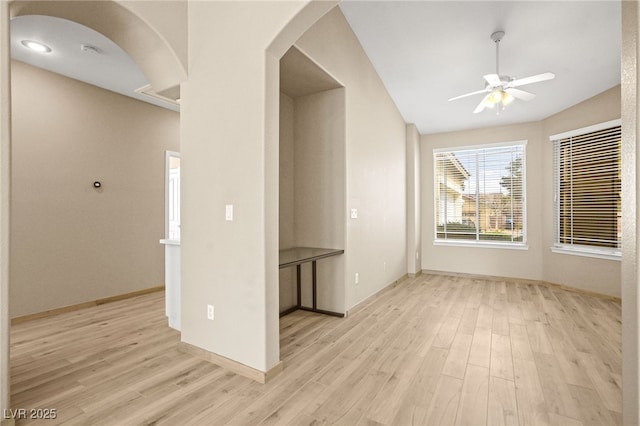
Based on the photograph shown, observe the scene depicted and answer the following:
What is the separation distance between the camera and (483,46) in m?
3.74

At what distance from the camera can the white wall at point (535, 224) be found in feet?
15.5

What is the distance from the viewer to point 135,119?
16.1ft

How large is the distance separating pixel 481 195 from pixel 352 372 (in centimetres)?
497

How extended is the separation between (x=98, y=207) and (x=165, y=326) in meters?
2.15

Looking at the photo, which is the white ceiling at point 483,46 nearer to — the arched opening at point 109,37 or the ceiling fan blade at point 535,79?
the ceiling fan blade at point 535,79

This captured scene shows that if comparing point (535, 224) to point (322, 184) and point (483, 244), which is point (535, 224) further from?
point (322, 184)

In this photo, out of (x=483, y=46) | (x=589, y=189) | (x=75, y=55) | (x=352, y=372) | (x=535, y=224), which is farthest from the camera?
(x=535, y=224)

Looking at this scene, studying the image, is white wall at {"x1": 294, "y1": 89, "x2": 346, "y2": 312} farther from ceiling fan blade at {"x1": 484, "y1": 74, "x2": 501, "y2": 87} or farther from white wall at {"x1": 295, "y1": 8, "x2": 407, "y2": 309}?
ceiling fan blade at {"x1": 484, "y1": 74, "x2": 501, "y2": 87}

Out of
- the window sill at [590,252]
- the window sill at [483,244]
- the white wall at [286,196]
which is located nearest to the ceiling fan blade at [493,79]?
the white wall at [286,196]

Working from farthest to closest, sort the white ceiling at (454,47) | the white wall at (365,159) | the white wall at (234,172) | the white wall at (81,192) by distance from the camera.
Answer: the white wall at (81,192) → the white wall at (365,159) → the white ceiling at (454,47) → the white wall at (234,172)

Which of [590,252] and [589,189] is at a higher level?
[589,189]

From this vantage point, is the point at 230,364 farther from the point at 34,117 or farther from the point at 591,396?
the point at 34,117

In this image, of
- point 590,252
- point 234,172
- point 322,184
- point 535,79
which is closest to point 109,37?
point 234,172

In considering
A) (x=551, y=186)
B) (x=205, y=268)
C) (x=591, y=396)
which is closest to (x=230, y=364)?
(x=205, y=268)
